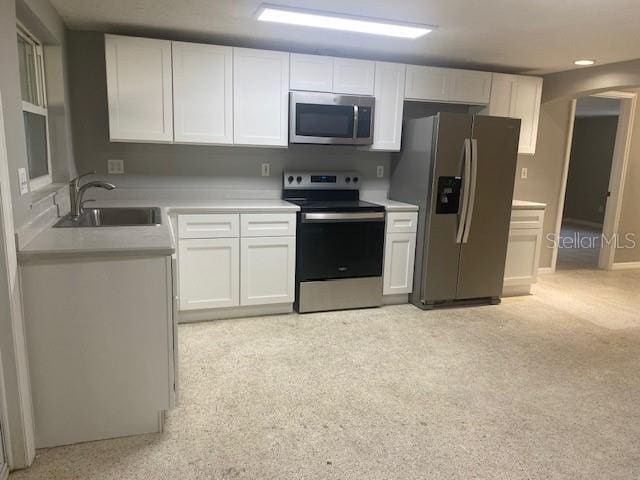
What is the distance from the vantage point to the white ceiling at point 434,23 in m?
2.63

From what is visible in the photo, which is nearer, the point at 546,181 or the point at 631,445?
the point at 631,445

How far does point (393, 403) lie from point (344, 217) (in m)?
1.58

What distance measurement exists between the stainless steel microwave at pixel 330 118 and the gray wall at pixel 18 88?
5.22 feet

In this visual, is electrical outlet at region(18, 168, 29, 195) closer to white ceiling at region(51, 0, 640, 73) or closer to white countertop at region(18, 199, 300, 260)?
white countertop at region(18, 199, 300, 260)

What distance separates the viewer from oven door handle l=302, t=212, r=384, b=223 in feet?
11.6

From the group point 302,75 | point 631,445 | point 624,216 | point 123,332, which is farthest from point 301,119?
point 624,216

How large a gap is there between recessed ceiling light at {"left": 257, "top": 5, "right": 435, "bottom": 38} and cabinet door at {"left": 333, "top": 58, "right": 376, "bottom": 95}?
566 millimetres

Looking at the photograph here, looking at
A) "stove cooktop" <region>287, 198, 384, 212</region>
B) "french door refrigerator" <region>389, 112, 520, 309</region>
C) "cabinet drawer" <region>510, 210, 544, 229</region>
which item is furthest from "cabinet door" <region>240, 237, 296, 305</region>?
"cabinet drawer" <region>510, 210, 544, 229</region>

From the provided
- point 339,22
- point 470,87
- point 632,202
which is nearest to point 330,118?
point 339,22

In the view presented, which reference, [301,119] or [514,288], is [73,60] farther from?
[514,288]

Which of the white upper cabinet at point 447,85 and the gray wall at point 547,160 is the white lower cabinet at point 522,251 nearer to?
the gray wall at point 547,160

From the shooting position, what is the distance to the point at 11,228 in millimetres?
1744

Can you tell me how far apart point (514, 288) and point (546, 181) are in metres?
1.41

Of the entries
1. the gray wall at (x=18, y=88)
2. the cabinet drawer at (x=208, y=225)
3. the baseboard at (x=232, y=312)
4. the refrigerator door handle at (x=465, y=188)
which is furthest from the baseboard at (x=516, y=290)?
the gray wall at (x=18, y=88)
